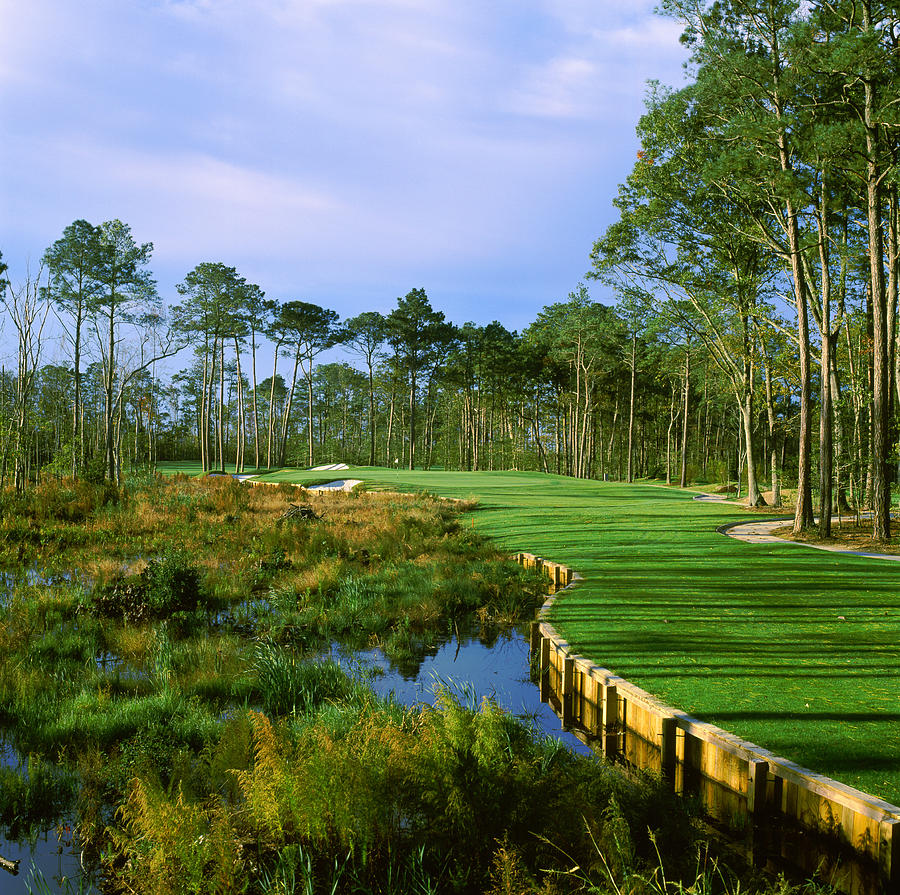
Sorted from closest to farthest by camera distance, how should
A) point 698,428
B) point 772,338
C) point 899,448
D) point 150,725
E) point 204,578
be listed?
1. point 150,725
2. point 204,578
3. point 899,448
4. point 772,338
5. point 698,428

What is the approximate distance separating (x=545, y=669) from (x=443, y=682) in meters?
0.98

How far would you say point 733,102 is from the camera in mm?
13891

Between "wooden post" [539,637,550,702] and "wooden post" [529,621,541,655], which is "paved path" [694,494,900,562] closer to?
"wooden post" [529,621,541,655]

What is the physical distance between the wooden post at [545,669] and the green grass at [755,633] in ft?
0.87

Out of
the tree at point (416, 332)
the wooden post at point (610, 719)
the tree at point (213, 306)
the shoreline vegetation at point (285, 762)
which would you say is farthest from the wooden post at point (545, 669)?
the tree at point (416, 332)

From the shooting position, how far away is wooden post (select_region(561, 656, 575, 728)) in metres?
4.99

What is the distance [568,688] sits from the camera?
5137 mm

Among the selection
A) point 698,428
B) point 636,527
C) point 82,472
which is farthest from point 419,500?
point 698,428

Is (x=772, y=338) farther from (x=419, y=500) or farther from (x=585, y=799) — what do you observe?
(x=585, y=799)

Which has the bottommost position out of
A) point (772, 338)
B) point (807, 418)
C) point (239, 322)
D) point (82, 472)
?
point (82, 472)

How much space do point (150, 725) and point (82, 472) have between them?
13837 mm

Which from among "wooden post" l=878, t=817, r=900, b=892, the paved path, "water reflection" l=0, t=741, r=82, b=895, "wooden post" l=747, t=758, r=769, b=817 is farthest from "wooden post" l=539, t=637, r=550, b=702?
the paved path

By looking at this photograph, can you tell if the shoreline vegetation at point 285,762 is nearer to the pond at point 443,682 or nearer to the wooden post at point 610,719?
the pond at point 443,682

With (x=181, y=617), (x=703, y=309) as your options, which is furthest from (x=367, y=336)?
(x=181, y=617)
